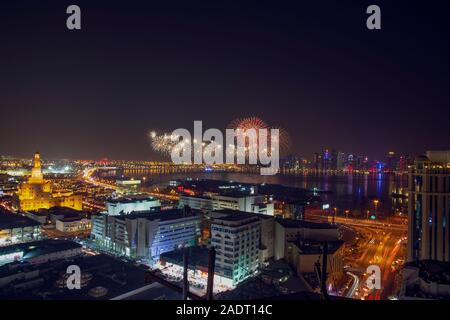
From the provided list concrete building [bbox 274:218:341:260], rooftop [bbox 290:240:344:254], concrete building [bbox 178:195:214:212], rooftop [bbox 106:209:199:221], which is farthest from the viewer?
concrete building [bbox 178:195:214:212]

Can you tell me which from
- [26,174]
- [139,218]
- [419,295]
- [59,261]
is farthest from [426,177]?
[26,174]

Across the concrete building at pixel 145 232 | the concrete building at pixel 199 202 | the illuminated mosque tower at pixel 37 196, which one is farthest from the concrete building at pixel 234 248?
the illuminated mosque tower at pixel 37 196

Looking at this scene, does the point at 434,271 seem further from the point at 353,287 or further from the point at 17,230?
the point at 17,230

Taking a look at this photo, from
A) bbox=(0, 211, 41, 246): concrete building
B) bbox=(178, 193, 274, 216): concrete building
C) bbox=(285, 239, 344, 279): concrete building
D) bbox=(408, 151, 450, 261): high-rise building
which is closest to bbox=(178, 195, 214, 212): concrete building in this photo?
bbox=(178, 193, 274, 216): concrete building

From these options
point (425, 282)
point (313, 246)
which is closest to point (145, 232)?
point (313, 246)

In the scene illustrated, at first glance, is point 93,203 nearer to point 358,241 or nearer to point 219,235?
point 219,235

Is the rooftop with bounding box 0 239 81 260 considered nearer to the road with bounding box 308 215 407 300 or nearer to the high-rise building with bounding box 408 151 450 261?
the road with bounding box 308 215 407 300
